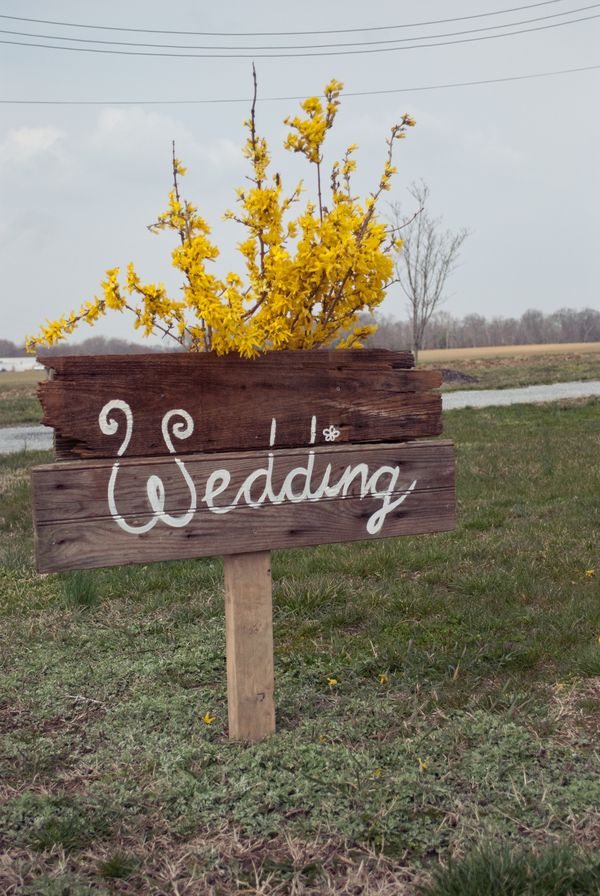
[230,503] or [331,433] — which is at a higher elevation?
[331,433]

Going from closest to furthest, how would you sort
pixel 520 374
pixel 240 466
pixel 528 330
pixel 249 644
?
pixel 240 466 → pixel 249 644 → pixel 520 374 → pixel 528 330

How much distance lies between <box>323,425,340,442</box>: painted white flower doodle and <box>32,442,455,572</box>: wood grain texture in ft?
0.12

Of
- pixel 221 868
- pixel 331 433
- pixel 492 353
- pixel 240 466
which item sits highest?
pixel 492 353

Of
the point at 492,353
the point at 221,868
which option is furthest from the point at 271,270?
the point at 492,353

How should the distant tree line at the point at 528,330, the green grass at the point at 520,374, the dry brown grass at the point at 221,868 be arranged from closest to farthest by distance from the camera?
the dry brown grass at the point at 221,868
the green grass at the point at 520,374
the distant tree line at the point at 528,330

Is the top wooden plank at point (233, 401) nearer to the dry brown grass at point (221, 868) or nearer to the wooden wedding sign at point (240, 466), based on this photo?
the wooden wedding sign at point (240, 466)

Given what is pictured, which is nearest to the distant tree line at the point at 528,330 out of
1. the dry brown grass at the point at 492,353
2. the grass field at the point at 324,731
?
the dry brown grass at the point at 492,353

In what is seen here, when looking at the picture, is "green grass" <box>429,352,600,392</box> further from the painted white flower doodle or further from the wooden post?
the wooden post

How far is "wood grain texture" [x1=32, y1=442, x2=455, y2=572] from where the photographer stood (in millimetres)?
2945

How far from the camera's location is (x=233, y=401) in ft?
10.2

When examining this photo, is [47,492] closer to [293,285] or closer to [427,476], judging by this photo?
[293,285]

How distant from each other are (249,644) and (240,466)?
0.70 meters

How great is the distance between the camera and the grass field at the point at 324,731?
2.50 metres

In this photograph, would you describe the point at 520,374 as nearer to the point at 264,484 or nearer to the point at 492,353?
the point at 492,353
